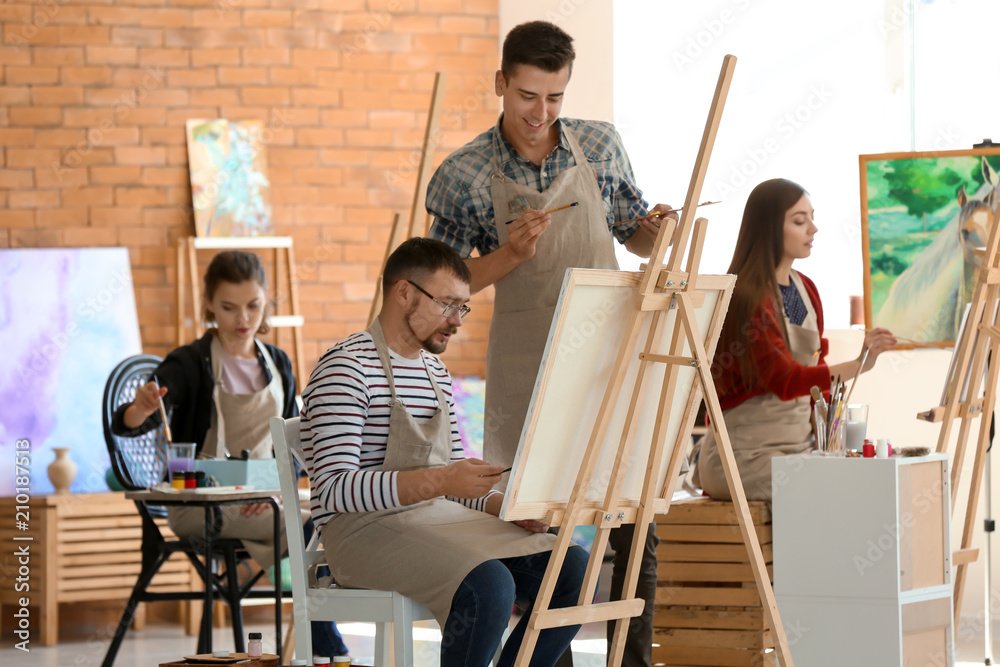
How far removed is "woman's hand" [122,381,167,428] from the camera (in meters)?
3.19

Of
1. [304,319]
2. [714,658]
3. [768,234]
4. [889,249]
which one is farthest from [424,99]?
[714,658]

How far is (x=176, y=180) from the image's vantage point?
4.89 metres

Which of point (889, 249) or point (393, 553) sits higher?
point (889, 249)

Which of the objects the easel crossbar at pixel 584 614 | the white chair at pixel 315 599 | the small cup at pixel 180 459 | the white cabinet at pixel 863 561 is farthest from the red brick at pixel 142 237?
the easel crossbar at pixel 584 614

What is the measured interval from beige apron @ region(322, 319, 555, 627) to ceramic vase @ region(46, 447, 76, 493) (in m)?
2.43

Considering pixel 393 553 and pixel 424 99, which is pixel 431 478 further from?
pixel 424 99

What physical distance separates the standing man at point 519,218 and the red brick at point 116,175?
2.59m

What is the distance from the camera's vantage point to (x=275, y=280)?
493 cm

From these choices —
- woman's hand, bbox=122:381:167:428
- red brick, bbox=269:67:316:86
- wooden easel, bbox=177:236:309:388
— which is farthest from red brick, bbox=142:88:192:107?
woman's hand, bbox=122:381:167:428

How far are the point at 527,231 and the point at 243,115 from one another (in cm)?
289

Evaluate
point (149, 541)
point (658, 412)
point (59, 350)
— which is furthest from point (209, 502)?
point (59, 350)

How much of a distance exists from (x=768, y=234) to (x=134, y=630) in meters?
2.78

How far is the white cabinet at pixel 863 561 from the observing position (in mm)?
2619

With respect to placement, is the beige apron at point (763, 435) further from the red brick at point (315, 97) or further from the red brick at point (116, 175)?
the red brick at point (116, 175)
